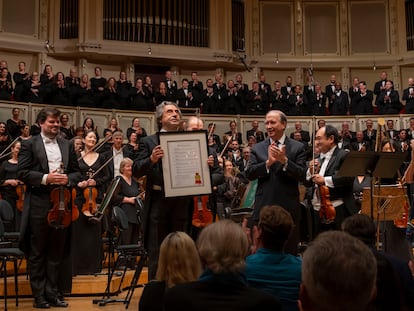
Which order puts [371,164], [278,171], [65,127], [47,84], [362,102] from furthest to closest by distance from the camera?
[362,102] → [47,84] → [65,127] → [371,164] → [278,171]

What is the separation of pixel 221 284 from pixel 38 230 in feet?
10.9

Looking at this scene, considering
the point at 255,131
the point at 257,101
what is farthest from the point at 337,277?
the point at 257,101

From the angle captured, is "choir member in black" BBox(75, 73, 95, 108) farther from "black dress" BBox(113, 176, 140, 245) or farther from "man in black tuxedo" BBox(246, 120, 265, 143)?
"black dress" BBox(113, 176, 140, 245)

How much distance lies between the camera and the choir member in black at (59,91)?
12.7 metres

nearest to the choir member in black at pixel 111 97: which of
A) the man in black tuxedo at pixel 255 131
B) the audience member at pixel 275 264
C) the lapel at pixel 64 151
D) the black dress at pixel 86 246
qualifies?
the man in black tuxedo at pixel 255 131

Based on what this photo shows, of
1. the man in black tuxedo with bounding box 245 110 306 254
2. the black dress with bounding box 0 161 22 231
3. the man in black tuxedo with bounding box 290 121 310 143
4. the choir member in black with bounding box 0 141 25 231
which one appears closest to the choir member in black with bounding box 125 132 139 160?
the choir member in black with bounding box 0 141 25 231

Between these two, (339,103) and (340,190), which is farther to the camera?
(339,103)

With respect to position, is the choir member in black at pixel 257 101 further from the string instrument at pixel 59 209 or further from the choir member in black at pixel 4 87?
the string instrument at pixel 59 209

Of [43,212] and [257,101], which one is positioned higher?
[257,101]

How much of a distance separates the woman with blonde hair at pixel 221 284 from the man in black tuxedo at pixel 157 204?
207 cm

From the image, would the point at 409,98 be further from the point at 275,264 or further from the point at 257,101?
the point at 275,264

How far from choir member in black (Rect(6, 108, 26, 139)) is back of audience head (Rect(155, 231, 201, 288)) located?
29.3 feet

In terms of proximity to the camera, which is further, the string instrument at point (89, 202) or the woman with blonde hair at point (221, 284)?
the string instrument at point (89, 202)

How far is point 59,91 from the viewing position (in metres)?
12.8
